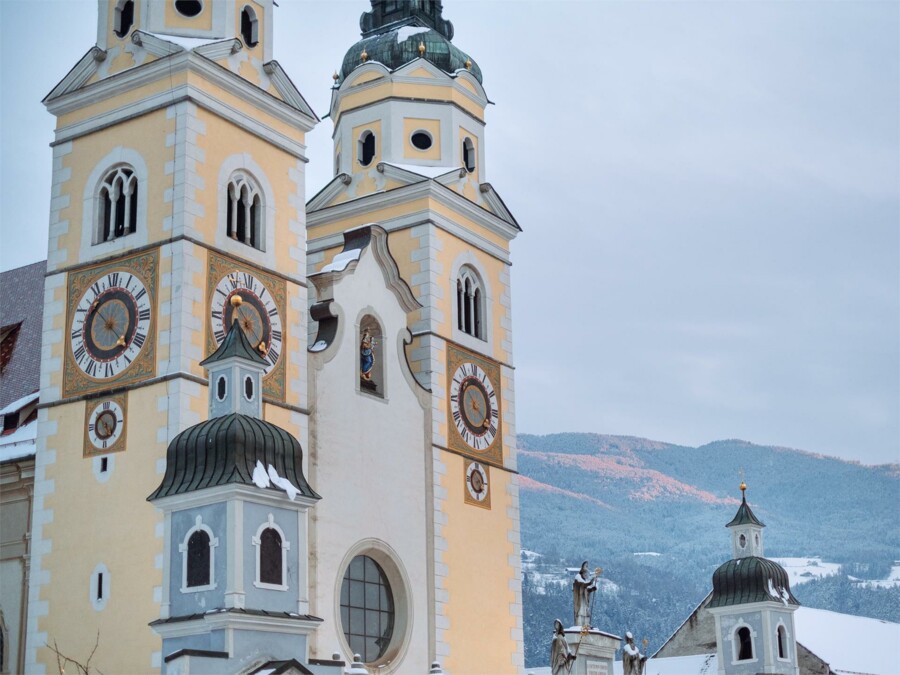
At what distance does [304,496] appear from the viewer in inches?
950

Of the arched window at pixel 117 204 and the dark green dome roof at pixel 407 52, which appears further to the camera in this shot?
the dark green dome roof at pixel 407 52

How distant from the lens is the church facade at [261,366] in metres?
25.1

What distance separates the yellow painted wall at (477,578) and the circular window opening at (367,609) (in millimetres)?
1479

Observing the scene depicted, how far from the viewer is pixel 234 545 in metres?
22.9

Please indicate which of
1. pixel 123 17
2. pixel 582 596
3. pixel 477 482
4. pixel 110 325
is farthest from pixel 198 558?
pixel 477 482

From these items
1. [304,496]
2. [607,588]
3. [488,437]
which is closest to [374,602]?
[488,437]

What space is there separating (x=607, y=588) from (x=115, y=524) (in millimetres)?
89344

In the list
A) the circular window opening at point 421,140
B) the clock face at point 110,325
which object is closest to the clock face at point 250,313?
the clock face at point 110,325

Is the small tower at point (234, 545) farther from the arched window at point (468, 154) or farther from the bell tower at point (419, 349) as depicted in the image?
the arched window at point (468, 154)

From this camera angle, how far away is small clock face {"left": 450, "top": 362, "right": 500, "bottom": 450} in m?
34.8

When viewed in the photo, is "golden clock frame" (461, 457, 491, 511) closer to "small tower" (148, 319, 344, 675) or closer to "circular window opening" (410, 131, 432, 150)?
"circular window opening" (410, 131, 432, 150)

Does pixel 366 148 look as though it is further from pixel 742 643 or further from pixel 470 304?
pixel 742 643

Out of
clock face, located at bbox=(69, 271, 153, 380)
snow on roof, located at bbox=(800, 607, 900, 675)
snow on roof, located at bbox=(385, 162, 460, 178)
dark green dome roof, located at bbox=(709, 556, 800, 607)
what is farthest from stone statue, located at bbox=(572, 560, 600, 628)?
snow on roof, located at bbox=(800, 607, 900, 675)

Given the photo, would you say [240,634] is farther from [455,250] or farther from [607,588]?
[607,588]
